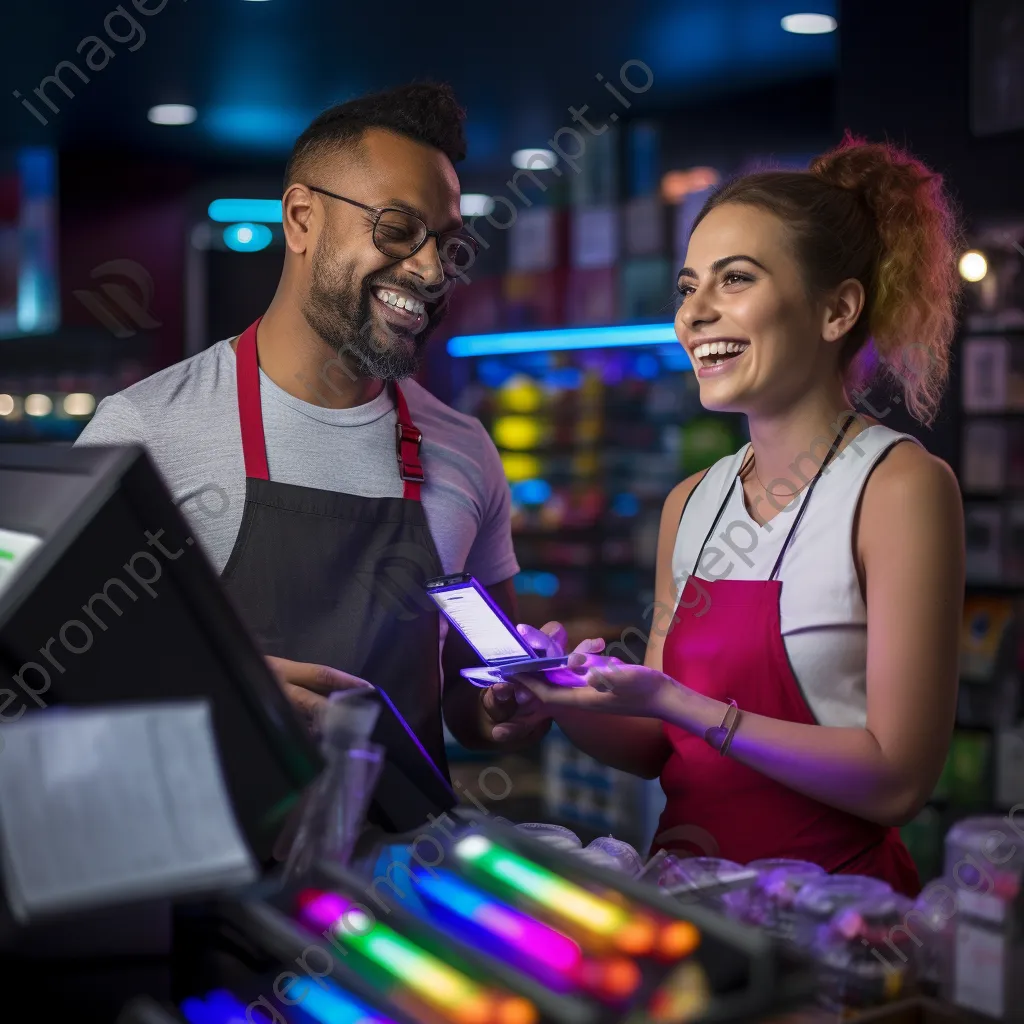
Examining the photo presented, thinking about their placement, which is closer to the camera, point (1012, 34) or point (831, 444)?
point (831, 444)

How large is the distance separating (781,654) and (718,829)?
0.98ft

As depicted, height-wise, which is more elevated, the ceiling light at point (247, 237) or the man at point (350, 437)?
the ceiling light at point (247, 237)

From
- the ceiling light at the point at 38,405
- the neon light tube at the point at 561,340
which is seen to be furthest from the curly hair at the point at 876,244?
the ceiling light at the point at 38,405

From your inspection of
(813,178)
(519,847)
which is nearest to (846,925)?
(519,847)

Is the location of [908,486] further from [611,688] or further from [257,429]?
[257,429]

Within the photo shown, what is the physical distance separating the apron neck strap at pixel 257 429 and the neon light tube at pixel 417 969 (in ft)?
3.80

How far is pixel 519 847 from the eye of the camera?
109 centimetres

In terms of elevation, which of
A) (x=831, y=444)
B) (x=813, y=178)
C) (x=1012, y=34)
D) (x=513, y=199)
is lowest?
(x=831, y=444)

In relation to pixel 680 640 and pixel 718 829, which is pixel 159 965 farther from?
pixel 680 640

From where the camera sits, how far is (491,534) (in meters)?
2.44

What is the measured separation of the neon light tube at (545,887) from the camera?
0.97m

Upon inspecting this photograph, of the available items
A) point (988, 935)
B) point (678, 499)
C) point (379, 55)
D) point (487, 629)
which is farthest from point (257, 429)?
point (379, 55)

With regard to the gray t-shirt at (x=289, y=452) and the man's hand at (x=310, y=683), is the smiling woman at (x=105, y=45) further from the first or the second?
the man's hand at (x=310, y=683)

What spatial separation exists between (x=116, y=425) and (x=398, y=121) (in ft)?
2.55
